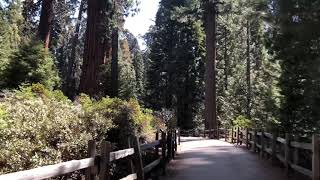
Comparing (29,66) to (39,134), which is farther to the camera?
(29,66)

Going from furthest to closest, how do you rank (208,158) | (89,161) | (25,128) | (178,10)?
(178,10), (208,158), (25,128), (89,161)

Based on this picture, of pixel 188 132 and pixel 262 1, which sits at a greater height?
pixel 262 1

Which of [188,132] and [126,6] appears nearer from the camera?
[126,6]

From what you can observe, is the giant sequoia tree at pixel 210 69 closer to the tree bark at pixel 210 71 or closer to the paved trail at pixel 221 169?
Result: the tree bark at pixel 210 71

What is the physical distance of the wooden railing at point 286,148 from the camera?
1034cm

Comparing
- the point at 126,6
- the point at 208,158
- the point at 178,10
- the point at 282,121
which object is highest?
the point at 178,10

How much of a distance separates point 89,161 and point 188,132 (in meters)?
44.4

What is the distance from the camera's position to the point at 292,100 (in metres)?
19.0

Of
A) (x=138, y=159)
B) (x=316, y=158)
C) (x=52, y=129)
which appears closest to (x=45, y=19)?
(x=52, y=129)

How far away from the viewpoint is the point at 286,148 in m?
14.0

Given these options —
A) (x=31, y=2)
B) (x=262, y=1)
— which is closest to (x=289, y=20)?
(x=262, y=1)

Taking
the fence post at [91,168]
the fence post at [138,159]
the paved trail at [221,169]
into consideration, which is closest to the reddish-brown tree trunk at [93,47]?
the paved trail at [221,169]

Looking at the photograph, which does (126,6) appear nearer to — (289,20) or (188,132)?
Result: (289,20)

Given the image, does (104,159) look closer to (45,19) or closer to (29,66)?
(29,66)
